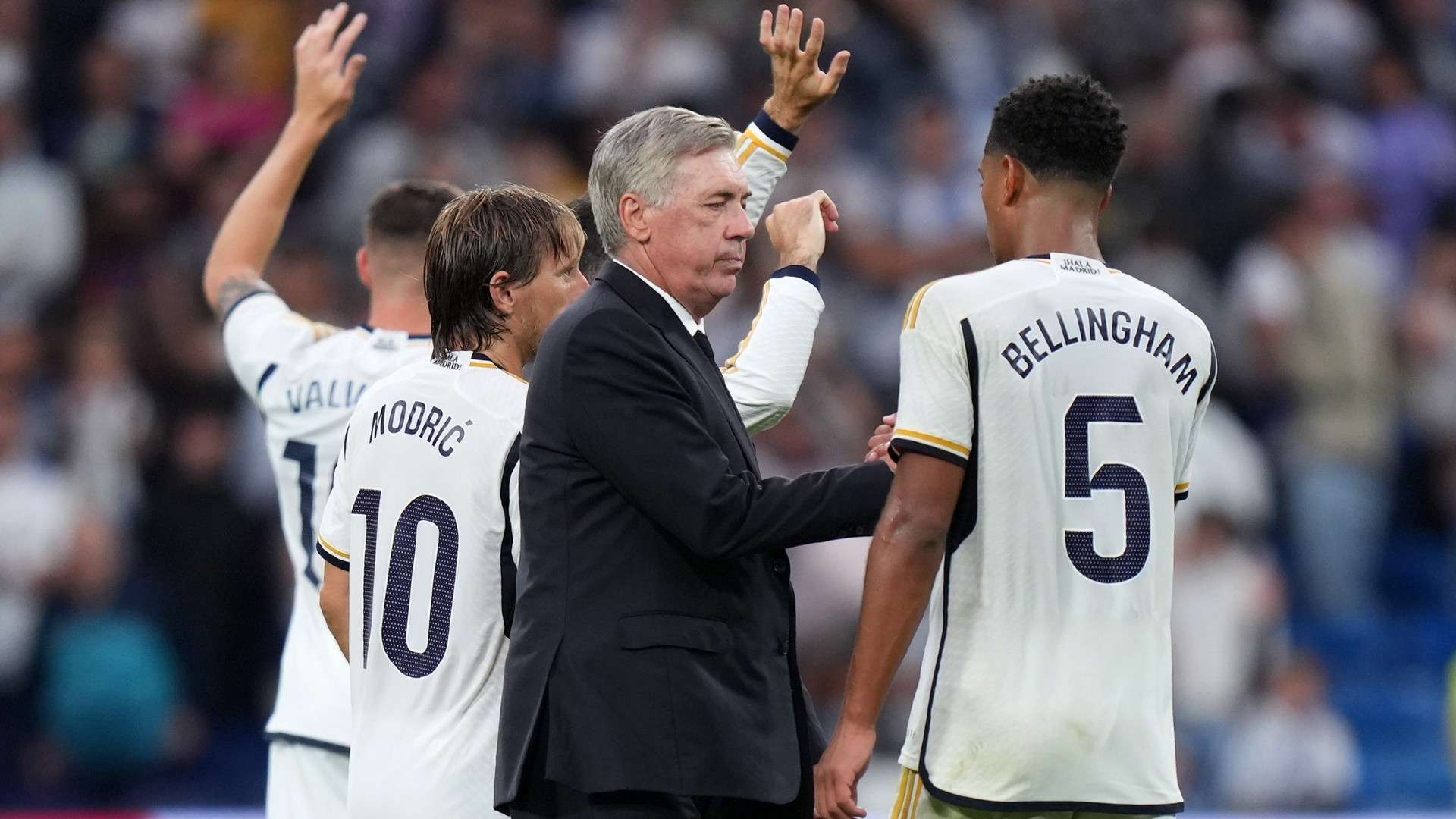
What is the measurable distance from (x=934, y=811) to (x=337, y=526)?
56.4 inches

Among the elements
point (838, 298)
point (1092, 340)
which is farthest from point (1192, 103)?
point (1092, 340)

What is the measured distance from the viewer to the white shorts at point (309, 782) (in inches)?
195

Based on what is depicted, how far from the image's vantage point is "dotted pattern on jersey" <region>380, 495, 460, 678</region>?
391cm

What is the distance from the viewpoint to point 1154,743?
390cm

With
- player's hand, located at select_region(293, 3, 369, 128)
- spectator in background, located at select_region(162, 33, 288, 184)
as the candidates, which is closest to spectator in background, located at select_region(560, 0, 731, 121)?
spectator in background, located at select_region(162, 33, 288, 184)

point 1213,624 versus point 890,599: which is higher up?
point 1213,624

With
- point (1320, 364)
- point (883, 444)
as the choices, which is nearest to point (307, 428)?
point (883, 444)

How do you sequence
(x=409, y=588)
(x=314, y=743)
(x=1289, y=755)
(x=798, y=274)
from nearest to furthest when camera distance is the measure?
(x=409, y=588) → (x=798, y=274) → (x=314, y=743) → (x=1289, y=755)

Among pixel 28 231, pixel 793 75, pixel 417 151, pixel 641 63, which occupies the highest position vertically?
pixel 641 63

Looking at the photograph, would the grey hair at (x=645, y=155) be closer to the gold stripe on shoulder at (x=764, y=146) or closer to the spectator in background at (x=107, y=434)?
the gold stripe on shoulder at (x=764, y=146)

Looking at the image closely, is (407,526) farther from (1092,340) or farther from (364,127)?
(364,127)

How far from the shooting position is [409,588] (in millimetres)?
3941

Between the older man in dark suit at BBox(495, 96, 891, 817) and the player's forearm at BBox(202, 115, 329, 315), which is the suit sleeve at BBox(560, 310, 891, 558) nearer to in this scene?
the older man in dark suit at BBox(495, 96, 891, 817)

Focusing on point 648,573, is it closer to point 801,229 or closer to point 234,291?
point 801,229
